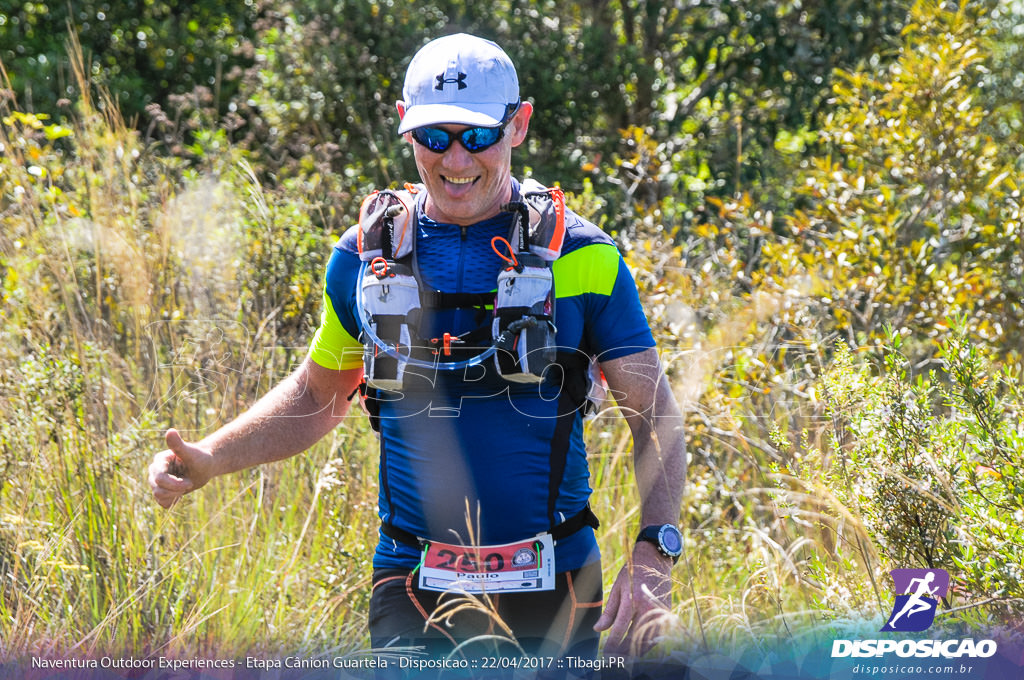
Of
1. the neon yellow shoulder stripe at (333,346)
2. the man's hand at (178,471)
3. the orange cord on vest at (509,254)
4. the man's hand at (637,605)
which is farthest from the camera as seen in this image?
the neon yellow shoulder stripe at (333,346)

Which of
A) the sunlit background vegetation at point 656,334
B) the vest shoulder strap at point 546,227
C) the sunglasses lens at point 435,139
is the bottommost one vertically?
the sunlit background vegetation at point 656,334

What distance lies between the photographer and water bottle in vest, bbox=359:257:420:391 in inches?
88.5

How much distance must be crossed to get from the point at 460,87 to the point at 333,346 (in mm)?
A: 692

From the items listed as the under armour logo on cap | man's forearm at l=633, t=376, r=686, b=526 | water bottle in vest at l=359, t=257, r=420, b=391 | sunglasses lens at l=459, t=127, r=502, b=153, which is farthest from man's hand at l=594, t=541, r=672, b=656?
the under armour logo on cap

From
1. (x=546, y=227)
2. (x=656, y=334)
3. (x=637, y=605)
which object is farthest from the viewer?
(x=656, y=334)

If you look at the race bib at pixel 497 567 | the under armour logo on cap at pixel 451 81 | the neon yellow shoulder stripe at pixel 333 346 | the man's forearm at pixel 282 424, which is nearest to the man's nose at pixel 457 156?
the under armour logo on cap at pixel 451 81

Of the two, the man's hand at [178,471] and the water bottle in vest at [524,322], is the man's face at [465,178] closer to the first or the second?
the water bottle in vest at [524,322]

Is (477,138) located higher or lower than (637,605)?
higher

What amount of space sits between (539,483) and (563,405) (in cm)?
18

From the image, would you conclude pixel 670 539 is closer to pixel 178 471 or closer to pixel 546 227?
pixel 546 227

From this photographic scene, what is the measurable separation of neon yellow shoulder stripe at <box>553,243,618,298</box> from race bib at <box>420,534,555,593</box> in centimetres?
56

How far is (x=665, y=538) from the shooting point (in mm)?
2176

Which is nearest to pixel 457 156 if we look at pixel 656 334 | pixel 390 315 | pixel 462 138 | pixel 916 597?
pixel 462 138

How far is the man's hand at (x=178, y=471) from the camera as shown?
7.68 feet
